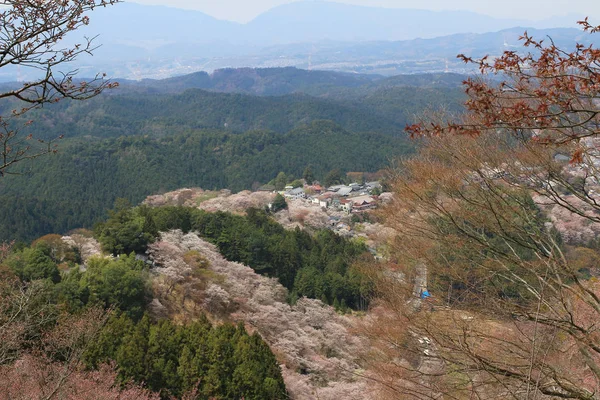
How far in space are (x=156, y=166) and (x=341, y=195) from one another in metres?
18.0

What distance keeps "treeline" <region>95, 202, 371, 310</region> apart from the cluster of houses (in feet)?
29.5

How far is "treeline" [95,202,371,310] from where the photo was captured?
48.0 ft

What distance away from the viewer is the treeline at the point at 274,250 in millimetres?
14641

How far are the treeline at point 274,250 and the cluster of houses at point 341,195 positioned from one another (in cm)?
900

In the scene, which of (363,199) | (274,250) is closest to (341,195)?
(363,199)

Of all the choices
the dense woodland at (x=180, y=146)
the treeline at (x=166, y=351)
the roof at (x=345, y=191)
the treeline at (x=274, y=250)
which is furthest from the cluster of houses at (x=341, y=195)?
the treeline at (x=166, y=351)

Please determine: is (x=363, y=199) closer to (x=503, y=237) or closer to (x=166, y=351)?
(x=166, y=351)

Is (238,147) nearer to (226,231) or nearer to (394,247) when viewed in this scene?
(226,231)

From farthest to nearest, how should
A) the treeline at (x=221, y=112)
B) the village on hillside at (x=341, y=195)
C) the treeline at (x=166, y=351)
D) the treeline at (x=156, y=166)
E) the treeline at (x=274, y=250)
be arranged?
the treeline at (x=221, y=112)
the treeline at (x=156, y=166)
the village on hillside at (x=341, y=195)
the treeline at (x=274, y=250)
the treeline at (x=166, y=351)

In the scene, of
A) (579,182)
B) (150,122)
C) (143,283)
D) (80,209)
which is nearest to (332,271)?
(143,283)

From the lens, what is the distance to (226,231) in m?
17.2

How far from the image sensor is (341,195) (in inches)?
1268

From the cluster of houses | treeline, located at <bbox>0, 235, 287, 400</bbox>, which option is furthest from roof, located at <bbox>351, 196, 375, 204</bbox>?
treeline, located at <bbox>0, 235, 287, 400</bbox>

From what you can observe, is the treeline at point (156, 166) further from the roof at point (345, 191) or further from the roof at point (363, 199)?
the roof at point (345, 191)
